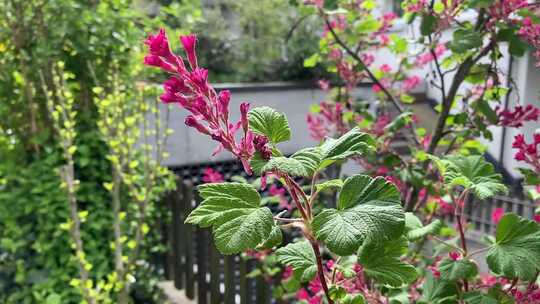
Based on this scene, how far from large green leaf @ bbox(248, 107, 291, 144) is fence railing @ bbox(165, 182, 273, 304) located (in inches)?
58.9

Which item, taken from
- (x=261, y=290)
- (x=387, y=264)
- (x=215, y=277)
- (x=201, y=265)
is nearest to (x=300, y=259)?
(x=387, y=264)

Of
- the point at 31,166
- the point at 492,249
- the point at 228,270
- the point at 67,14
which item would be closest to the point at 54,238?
the point at 31,166

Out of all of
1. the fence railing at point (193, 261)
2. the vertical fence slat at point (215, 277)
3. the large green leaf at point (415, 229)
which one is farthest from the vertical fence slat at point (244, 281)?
the large green leaf at point (415, 229)

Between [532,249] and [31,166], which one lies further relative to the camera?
[31,166]

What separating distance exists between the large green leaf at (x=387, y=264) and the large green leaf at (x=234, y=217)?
244mm

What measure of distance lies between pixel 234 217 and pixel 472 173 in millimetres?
529

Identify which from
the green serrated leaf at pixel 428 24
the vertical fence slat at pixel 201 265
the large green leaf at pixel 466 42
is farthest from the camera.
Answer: the vertical fence slat at pixel 201 265

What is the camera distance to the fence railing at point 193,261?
2.32m

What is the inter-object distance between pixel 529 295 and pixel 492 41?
85 cm

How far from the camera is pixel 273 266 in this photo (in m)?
2.20

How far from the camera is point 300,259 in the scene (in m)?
0.84

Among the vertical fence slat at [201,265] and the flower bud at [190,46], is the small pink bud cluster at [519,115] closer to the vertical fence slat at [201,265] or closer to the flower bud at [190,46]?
the flower bud at [190,46]

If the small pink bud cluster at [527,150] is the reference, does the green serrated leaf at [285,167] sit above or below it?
above

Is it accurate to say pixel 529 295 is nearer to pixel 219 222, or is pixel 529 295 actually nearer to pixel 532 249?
pixel 532 249
